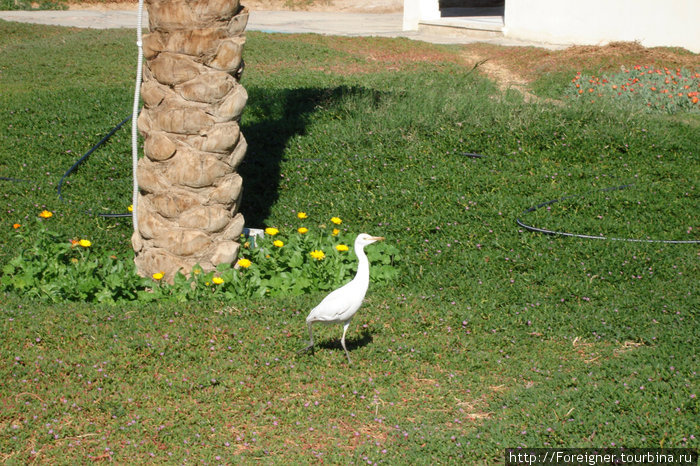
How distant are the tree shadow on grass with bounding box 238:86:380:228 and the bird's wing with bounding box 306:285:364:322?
2686 mm

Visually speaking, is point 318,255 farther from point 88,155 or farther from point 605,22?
point 605,22

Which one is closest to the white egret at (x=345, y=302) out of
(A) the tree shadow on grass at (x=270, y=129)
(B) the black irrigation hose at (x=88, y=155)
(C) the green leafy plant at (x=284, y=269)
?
(C) the green leafy plant at (x=284, y=269)

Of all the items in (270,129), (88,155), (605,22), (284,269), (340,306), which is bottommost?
(284,269)

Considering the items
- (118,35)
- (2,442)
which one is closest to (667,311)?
(2,442)

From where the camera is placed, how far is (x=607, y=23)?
619 inches

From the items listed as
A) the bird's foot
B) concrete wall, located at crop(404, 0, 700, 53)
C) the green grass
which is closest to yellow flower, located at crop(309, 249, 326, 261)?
the green grass

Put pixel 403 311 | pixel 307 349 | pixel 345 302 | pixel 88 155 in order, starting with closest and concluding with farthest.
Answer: pixel 345 302, pixel 307 349, pixel 403 311, pixel 88 155

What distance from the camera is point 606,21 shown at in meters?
15.7

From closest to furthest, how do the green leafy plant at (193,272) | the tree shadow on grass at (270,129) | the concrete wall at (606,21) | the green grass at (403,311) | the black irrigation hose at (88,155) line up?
the green grass at (403,311) < the green leafy plant at (193,272) < the black irrigation hose at (88,155) < the tree shadow on grass at (270,129) < the concrete wall at (606,21)

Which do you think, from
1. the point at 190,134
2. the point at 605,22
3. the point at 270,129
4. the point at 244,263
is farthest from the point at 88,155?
the point at 605,22

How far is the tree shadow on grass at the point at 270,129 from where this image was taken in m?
7.77

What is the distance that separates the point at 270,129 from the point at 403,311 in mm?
4281

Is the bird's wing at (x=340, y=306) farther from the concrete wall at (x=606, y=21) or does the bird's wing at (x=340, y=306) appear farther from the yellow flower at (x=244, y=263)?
the concrete wall at (x=606, y=21)

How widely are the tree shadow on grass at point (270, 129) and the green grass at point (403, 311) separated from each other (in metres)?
0.04
